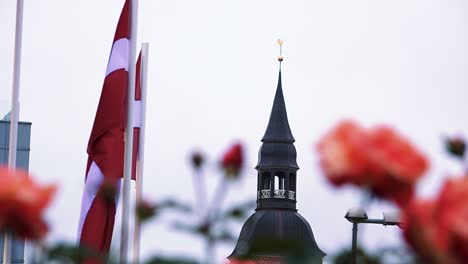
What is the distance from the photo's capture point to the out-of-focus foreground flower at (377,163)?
85.4 inches

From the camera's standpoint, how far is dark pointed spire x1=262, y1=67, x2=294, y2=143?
268 feet

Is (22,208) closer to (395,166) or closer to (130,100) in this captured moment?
(395,166)

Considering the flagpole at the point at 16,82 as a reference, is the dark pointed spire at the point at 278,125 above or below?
above

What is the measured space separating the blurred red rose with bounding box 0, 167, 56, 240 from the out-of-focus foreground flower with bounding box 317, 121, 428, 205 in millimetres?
481

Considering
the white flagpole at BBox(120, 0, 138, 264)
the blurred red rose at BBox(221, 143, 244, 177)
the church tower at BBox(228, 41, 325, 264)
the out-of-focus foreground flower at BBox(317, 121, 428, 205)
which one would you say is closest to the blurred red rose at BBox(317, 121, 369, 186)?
the out-of-focus foreground flower at BBox(317, 121, 428, 205)

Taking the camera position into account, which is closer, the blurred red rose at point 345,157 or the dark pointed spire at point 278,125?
the blurred red rose at point 345,157

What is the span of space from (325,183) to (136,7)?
42.0ft

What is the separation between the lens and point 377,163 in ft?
7.10

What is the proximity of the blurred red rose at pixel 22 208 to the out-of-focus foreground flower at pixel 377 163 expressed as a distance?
18.9 inches

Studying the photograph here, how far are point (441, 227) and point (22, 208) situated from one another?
686 mm

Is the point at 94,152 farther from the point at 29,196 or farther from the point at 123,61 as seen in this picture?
the point at 29,196

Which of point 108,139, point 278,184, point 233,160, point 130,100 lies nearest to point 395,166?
point 233,160

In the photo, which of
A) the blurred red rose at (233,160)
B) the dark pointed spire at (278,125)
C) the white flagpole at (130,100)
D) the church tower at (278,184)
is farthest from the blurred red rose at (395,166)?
the dark pointed spire at (278,125)

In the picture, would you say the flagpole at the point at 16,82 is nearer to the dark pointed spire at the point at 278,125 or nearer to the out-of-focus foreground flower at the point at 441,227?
the out-of-focus foreground flower at the point at 441,227
